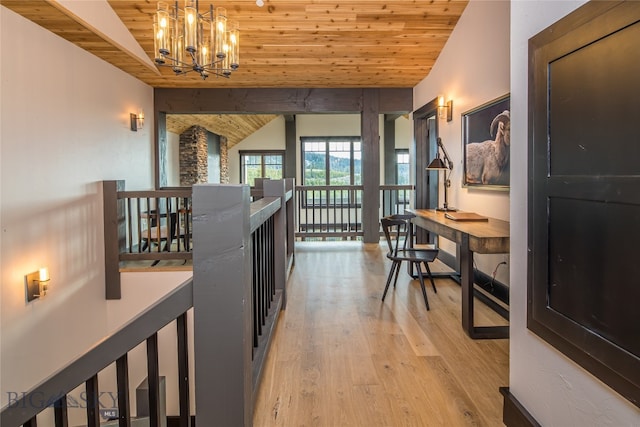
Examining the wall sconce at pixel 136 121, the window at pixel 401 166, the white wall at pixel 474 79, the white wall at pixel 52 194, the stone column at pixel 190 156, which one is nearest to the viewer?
the white wall at pixel 52 194

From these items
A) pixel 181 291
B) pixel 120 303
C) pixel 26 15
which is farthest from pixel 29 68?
pixel 181 291

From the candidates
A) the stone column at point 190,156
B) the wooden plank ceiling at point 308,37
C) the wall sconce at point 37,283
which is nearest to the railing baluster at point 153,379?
the wall sconce at point 37,283

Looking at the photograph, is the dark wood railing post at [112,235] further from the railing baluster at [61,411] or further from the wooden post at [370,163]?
the wooden post at [370,163]

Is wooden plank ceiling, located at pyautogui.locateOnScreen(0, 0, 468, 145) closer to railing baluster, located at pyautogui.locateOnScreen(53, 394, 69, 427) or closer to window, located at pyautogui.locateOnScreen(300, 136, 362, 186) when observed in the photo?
railing baluster, located at pyautogui.locateOnScreen(53, 394, 69, 427)

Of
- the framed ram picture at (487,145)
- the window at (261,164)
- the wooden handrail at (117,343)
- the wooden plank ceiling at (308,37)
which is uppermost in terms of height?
the wooden plank ceiling at (308,37)

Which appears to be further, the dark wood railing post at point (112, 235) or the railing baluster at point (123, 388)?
the dark wood railing post at point (112, 235)

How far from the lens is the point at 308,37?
461 centimetres

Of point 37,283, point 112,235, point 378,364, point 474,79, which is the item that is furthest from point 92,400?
point 474,79

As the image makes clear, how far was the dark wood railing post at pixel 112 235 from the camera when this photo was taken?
13.9 feet

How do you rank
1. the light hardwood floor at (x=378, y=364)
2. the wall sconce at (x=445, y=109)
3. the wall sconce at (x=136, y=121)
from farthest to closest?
the wall sconce at (x=136, y=121), the wall sconce at (x=445, y=109), the light hardwood floor at (x=378, y=364)

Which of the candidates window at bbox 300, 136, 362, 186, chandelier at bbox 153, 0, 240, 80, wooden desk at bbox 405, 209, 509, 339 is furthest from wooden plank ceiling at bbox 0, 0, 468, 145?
window at bbox 300, 136, 362, 186

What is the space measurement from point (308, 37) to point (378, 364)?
3965 millimetres

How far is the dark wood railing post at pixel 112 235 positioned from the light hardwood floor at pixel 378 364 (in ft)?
7.20

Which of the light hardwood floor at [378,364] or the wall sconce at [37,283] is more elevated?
the wall sconce at [37,283]
